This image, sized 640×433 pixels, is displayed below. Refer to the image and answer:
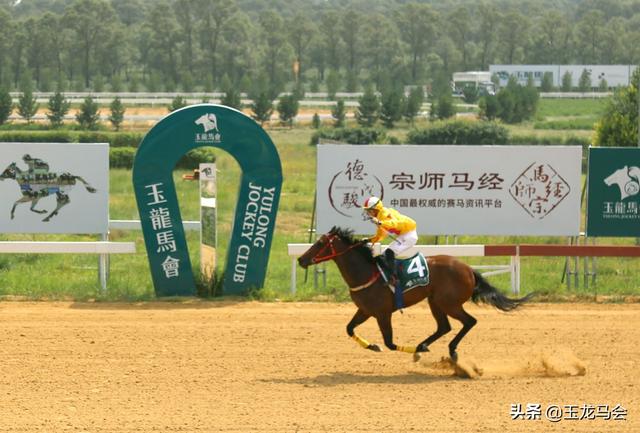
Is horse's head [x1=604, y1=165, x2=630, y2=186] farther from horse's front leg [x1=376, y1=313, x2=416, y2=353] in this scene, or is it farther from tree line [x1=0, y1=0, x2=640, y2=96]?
tree line [x1=0, y1=0, x2=640, y2=96]

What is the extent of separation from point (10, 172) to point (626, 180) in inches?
403

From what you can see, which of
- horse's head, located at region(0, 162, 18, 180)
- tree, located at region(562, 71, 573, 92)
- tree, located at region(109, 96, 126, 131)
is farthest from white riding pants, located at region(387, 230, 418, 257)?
tree, located at region(562, 71, 573, 92)

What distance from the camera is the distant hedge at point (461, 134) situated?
47594 mm

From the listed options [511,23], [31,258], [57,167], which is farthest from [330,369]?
[511,23]

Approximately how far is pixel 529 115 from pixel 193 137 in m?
53.2

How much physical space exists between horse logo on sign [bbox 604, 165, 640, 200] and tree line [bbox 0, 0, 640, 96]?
53.5 meters

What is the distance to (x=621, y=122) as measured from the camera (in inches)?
1202

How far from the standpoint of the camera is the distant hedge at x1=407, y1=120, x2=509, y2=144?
47.6 meters

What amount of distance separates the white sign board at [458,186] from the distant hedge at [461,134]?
2799 centimetres

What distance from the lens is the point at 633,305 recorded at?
18203 mm

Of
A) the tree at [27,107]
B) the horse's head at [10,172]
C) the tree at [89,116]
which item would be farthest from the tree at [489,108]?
the horse's head at [10,172]

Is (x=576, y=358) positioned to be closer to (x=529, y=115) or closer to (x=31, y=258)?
(x=31, y=258)

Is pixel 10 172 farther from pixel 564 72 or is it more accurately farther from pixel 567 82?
pixel 564 72

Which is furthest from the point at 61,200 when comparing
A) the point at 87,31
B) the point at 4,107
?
the point at 87,31
